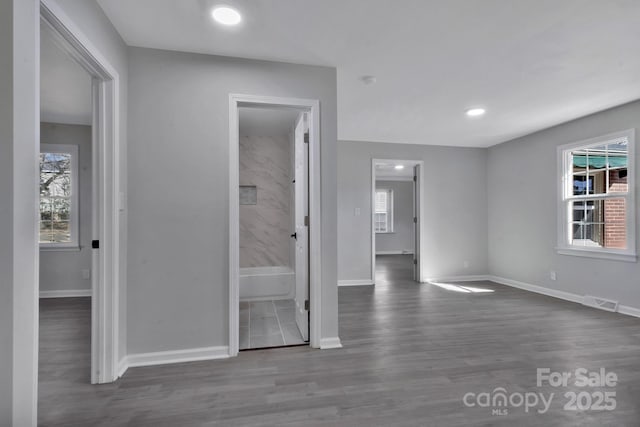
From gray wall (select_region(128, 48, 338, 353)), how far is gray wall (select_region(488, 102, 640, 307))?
160 inches

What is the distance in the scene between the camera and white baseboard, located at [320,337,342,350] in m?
2.49

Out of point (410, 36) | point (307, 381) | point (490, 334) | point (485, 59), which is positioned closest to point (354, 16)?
point (410, 36)

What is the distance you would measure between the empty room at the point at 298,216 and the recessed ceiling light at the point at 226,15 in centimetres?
A: 2

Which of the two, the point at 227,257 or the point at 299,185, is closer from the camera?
the point at 227,257

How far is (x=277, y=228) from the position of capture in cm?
493

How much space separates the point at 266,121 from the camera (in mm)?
4113

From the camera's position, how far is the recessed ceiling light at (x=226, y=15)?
1834 millimetres

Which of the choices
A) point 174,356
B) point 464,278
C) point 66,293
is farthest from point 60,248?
point 464,278

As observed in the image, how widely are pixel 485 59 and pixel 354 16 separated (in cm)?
125

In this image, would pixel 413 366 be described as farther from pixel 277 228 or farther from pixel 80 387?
pixel 277 228

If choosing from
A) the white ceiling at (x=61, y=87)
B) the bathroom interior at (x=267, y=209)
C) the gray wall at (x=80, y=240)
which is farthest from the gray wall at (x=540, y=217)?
the gray wall at (x=80, y=240)

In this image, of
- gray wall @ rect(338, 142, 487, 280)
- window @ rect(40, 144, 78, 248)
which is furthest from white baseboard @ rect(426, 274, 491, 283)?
window @ rect(40, 144, 78, 248)

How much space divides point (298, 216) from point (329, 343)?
4.02 ft

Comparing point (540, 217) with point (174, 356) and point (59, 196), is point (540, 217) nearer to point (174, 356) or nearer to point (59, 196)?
point (174, 356)
